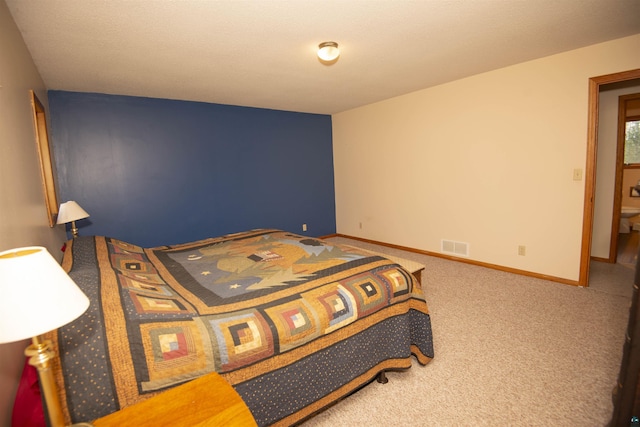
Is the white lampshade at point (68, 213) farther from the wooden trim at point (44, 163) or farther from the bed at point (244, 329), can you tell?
the bed at point (244, 329)

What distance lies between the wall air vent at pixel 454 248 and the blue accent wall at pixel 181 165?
7.56 ft

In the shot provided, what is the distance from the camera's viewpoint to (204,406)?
96 cm

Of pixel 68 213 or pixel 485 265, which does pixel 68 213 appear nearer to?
pixel 68 213

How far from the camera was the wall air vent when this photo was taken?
3965mm

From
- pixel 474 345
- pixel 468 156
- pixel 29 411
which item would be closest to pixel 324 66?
pixel 468 156

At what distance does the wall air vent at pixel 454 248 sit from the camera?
3965 millimetres

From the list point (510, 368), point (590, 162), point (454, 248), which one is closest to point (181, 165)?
point (454, 248)

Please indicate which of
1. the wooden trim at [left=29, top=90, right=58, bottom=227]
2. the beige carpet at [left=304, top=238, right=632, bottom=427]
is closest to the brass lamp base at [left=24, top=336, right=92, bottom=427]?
the beige carpet at [left=304, top=238, right=632, bottom=427]

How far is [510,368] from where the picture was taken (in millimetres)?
1962

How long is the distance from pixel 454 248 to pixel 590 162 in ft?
5.61

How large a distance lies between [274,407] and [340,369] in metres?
0.41

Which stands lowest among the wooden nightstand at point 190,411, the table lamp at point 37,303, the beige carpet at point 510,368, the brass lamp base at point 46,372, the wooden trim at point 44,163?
the beige carpet at point 510,368

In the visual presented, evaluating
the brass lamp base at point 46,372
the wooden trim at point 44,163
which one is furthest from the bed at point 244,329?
the wooden trim at point 44,163

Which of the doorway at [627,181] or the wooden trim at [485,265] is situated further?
the doorway at [627,181]
